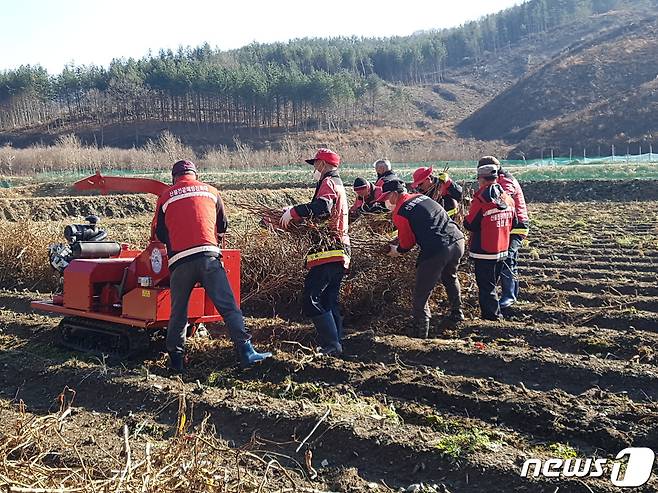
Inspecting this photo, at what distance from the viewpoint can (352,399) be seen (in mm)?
5387

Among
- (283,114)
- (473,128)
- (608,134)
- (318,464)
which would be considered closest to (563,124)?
(608,134)

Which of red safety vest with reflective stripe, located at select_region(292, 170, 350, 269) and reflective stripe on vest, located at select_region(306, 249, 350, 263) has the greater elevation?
red safety vest with reflective stripe, located at select_region(292, 170, 350, 269)

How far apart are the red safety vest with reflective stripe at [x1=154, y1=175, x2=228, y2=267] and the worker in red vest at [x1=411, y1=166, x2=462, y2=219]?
323 centimetres

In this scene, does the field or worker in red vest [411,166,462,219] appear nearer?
the field

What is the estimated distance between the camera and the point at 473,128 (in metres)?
80.0

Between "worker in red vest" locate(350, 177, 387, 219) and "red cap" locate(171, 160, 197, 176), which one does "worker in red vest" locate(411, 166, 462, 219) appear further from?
"red cap" locate(171, 160, 197, 176)

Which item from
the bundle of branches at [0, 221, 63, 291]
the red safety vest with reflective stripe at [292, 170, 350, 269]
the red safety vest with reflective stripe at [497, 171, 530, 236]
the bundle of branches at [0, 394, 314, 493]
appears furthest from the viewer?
the bundle of branches at [0, 221, 63, 291]

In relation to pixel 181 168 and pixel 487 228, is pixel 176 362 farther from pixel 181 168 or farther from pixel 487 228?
pixel 487 228

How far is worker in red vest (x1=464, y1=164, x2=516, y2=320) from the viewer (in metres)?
7.87

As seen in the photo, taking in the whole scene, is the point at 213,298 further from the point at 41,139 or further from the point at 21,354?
the point at 41,139

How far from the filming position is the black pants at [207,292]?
19.9 ft

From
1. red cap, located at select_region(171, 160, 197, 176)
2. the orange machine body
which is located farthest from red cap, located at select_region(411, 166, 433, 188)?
red cap, located at select_region(171, 160, 197, 176)

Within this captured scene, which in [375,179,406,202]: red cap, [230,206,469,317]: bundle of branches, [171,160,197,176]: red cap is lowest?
[230,206,469,317]: bundle of branches

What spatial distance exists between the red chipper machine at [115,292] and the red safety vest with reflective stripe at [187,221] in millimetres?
467
